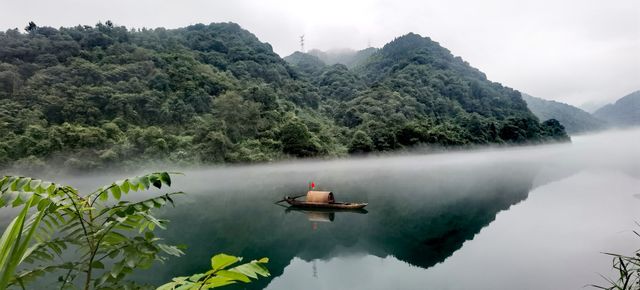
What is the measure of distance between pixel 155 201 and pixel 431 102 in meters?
86.2

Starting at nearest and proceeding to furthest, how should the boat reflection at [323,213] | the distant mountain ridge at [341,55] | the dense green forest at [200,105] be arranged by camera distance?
the boat reflection at [323,213] < the dense green forest at [200,105] < the distant mountain ridge at [341,55]

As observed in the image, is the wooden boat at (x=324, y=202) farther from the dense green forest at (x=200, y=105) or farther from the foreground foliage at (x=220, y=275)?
the dense green forest at (x=200, y=105)

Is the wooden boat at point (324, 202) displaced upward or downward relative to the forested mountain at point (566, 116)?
A: downward

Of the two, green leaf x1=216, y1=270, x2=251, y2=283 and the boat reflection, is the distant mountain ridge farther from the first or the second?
green leaf x1=216, y1=270, x2=251, y2=283

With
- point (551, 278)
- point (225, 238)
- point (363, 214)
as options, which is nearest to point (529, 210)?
point (363, 214)

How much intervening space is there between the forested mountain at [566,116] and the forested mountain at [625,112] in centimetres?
1126

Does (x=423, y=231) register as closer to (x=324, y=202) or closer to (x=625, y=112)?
(x=324, y=202)

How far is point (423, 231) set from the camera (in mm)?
20422

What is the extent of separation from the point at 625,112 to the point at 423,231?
203497 mm

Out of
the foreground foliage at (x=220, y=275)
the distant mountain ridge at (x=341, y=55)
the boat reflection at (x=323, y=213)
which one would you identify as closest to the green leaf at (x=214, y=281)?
the foreground foliage at (x=220, y=275)

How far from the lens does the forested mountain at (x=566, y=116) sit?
446 feet

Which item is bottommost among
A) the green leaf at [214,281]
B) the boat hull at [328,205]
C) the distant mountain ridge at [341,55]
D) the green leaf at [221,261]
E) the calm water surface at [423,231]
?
the calm water surface at [423,231]

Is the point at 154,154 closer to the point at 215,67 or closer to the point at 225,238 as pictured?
the point at 225,238

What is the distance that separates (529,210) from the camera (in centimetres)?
2441
